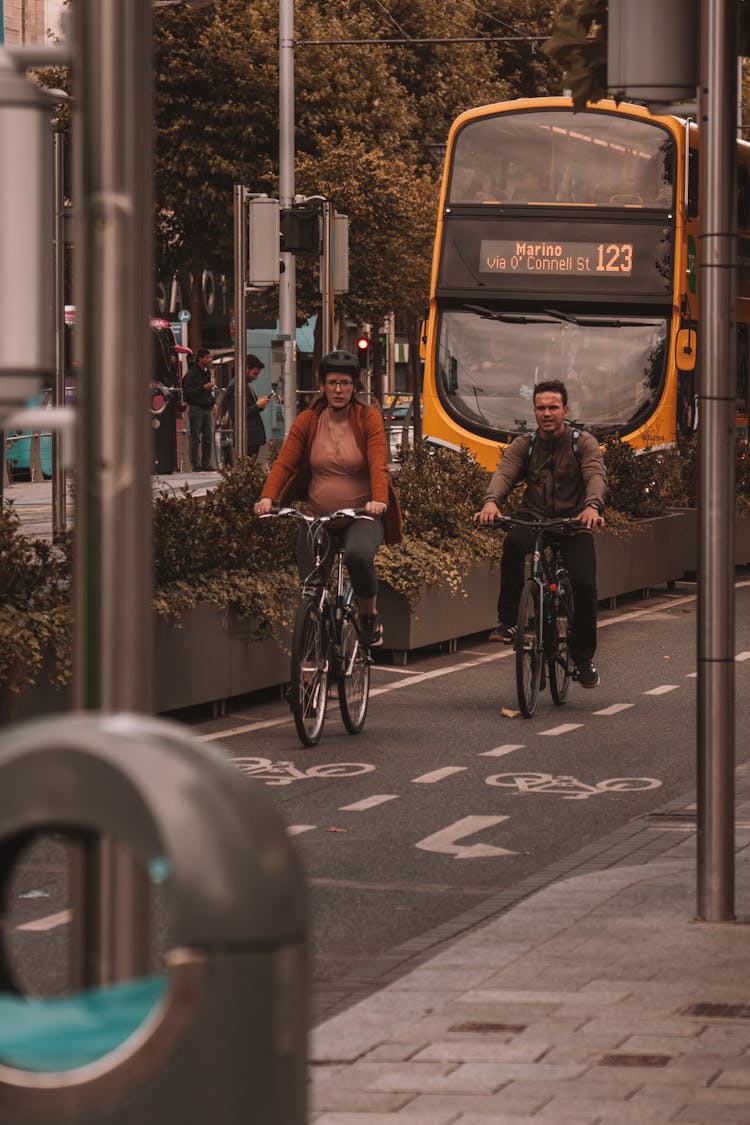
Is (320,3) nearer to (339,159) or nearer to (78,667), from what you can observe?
(339,159)

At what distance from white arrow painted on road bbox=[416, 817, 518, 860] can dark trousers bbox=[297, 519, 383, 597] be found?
8.69ft

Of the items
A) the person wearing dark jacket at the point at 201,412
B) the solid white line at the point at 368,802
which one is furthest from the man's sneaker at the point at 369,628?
the person wearing dark jacket at the point at 201,412

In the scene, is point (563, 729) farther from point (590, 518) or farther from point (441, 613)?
point (441, 613)

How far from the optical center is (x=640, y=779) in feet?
34.5

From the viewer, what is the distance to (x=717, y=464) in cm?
661

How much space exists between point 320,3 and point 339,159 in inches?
262

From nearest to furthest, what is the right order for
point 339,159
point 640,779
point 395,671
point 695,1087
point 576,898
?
point 695,1087 < point 576,898 < point 640,779 < point 395,671 < point 339,159

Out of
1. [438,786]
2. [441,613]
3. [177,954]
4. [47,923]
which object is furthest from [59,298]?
[177,954]

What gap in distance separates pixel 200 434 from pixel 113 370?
36.1 meters

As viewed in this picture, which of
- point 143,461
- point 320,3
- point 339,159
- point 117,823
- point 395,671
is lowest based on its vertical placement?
point 395,671

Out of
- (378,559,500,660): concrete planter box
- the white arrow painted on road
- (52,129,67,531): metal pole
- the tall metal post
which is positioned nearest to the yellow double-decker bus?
the tall metal post

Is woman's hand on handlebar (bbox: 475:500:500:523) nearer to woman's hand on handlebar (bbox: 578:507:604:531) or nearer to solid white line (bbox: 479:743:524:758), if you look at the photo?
woman's hand on handlebar (bbox: 578:507:604:531)

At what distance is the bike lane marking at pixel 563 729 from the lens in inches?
477

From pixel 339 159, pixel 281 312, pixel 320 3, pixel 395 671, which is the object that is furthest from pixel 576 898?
pixel 320 3
